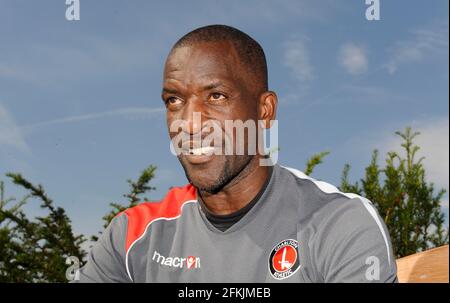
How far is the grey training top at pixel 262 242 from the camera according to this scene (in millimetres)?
2938

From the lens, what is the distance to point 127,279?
12.4 ft

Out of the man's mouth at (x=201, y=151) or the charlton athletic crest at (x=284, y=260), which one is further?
the man's mouth at (x=201, y=151)

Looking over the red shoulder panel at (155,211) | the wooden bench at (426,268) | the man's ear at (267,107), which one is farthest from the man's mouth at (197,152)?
the wooden bench at (426,268)

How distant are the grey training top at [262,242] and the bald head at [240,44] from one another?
0.63 meters

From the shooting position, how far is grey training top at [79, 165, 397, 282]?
294 cm

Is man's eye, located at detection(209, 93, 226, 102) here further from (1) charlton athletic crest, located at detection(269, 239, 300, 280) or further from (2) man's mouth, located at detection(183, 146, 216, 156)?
(1) charlton athletic crest, located at detection(269, 239, 300, 280)

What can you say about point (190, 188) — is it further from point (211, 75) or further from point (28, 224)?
point (28, 224)

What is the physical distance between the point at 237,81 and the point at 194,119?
1.16ft

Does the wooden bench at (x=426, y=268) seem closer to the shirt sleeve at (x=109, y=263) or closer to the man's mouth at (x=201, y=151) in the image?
the man's mouth at (x=201, y=151)

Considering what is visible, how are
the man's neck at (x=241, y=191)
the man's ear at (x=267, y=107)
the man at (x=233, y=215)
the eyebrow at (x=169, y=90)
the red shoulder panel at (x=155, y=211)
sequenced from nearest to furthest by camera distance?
the man at (x=233, y=215) → the eyebrow at (x=169, y=90) → the man's neck at (x=241, y=191) → the man's ear at (x=267, y=107) → the red shoulder panel at (x=155, y=211)

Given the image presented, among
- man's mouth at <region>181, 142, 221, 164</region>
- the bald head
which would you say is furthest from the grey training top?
the bald head

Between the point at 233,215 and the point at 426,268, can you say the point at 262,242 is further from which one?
the point at 426,268

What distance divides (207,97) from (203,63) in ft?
0.65
